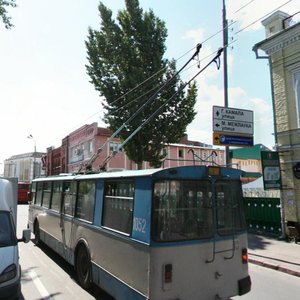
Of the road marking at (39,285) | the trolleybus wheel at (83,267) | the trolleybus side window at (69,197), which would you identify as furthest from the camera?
the trolleybus side window at (69,197)

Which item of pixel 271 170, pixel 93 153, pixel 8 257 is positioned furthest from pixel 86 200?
pixel 93 153

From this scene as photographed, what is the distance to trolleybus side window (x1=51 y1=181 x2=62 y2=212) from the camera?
991 centimetres

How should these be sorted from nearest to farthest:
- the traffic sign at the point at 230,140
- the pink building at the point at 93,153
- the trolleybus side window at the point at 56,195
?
the trolleybus side window at the point at 56,195 → the traffic sign at the point at 230,140 → the pink building at the point at 93,153

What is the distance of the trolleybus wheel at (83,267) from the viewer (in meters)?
7.16

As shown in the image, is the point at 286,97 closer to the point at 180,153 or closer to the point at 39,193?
the point at 39,193

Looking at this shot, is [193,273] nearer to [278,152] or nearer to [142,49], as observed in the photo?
[278,152]

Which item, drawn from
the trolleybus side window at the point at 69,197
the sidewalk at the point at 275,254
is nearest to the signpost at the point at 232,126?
the sidewalk at the point at 275,254

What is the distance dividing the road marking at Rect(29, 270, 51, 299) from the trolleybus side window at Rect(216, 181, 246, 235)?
356cm

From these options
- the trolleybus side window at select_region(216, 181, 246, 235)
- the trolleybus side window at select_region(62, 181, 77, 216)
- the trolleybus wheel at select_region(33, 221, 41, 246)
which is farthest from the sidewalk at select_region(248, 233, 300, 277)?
the trolleybus wheel at select_region(33, 221, 41, 246)

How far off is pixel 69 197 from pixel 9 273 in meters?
3.45

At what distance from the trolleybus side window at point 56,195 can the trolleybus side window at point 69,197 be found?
0.47m

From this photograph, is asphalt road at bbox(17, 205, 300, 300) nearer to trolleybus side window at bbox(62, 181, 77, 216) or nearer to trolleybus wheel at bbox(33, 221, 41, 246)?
Answer: trolleybus side window at bbox(62, 181, 77, 216)

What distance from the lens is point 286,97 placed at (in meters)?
14.1

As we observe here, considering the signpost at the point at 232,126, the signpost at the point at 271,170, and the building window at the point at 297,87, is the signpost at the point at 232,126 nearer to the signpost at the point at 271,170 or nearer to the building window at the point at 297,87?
the signpost at the point at 271,170
